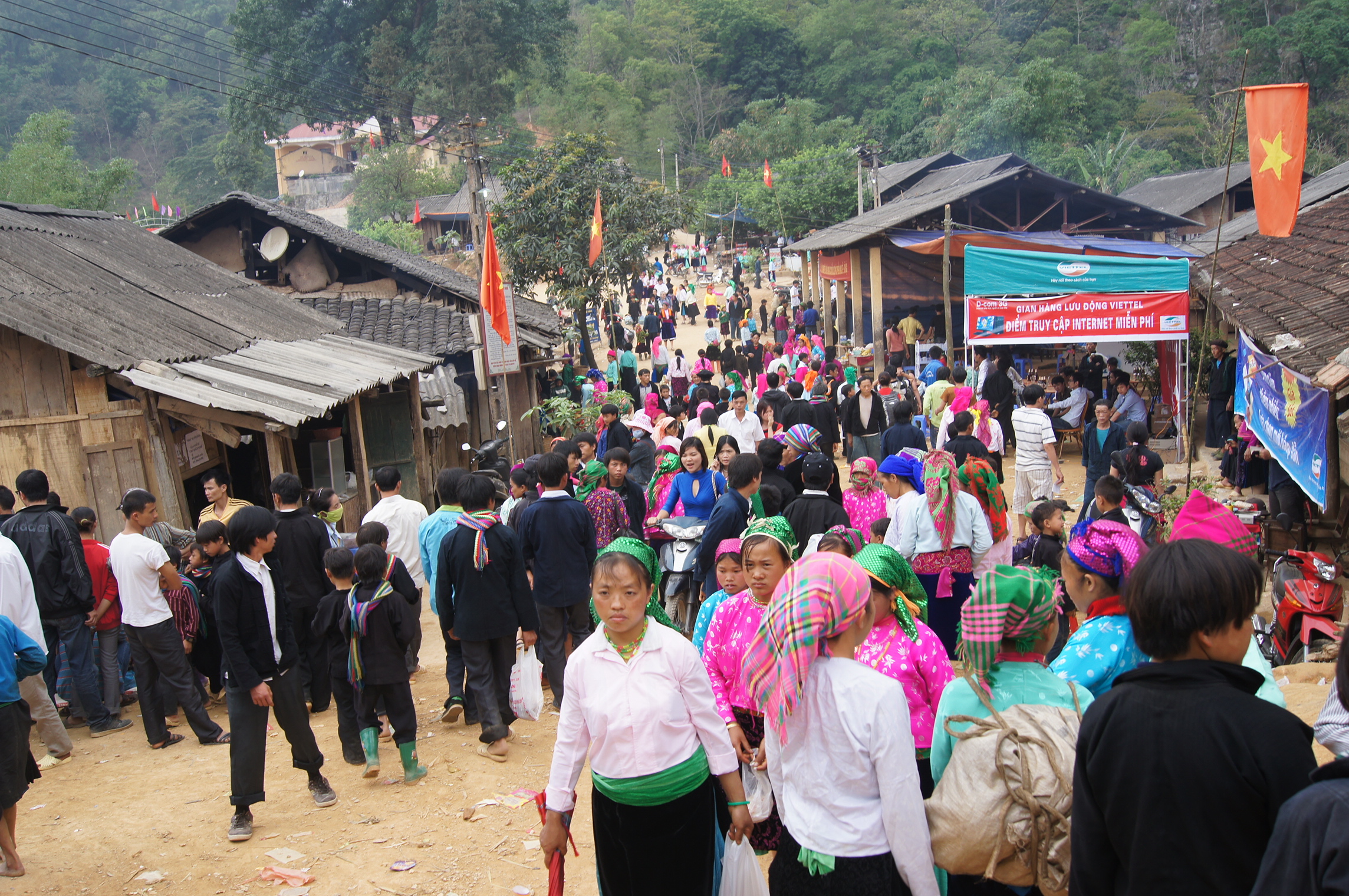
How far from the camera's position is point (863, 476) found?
668 cm

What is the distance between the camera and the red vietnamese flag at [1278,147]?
7.27 metres

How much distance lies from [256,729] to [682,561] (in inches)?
108

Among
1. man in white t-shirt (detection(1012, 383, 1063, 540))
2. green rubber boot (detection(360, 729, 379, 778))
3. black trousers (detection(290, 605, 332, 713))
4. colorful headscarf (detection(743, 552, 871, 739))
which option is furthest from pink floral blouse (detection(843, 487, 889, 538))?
colorful headscarf (detection(743, 552, 871, 739))

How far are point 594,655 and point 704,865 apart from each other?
2.53 feet

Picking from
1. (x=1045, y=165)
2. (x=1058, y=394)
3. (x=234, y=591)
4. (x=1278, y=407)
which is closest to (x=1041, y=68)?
(x=1045, y=165)

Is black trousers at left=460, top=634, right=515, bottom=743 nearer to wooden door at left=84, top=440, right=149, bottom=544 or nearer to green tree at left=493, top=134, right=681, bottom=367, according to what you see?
wooden door at left=84, top=440, right=149, bottom=544

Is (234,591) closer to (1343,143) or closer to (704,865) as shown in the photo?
(704,865)

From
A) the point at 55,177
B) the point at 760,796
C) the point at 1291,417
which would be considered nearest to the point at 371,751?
the point at 760,796

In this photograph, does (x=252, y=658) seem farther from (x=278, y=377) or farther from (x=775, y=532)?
(x=278, y=377)

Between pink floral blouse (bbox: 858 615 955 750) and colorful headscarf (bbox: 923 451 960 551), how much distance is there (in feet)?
6.81

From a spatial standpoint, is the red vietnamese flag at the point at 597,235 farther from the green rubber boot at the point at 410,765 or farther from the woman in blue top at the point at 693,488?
the green rubber boot at the point at 410,765

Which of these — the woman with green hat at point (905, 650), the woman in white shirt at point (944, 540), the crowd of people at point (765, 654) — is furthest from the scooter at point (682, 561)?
the woman with green hat at point (905, 650)

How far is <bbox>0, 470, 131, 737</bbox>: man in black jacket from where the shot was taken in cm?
599

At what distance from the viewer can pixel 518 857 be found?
4.66 metres
